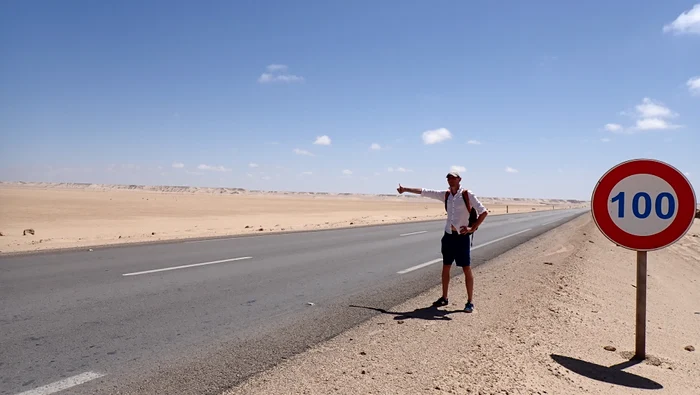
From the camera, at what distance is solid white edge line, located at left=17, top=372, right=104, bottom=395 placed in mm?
3545

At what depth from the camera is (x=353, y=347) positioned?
456 cm

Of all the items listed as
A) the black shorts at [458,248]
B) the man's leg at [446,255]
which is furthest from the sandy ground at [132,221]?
the black shorts at [458,248]

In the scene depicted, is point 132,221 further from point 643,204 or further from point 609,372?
point 643,204

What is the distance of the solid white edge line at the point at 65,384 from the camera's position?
140 inches

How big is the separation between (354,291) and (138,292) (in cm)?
340

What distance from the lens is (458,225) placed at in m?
6.06

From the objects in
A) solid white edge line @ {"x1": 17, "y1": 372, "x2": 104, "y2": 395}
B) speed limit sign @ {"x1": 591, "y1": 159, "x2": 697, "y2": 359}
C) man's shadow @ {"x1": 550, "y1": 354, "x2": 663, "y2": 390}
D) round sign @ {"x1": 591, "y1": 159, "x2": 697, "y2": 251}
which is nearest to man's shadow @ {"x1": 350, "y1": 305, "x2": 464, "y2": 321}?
man's shadow @ {"x1": 550, "y1": 354, "x2": 663, "y2": 390}

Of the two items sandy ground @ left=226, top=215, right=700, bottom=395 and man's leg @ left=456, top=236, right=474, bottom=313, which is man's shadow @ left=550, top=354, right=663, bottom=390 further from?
man's leg @ left=456, top=236, right=474, bottom=313

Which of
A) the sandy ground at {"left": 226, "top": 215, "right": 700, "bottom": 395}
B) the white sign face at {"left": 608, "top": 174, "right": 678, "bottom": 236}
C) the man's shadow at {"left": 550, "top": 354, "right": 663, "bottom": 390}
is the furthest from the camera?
the white sign face at {"left": 608, "top": 174, "right": 678, "bottom": 236}

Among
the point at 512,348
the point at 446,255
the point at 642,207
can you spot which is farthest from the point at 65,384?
the point at 642,207

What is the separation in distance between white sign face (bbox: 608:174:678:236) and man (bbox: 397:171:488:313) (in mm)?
1938

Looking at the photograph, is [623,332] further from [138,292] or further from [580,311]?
[138,292]

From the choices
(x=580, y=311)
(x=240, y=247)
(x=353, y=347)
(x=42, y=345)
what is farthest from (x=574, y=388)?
(x=240, y=247)

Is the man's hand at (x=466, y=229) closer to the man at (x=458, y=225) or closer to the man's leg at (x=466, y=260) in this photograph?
the man at (x=458, y=225)
